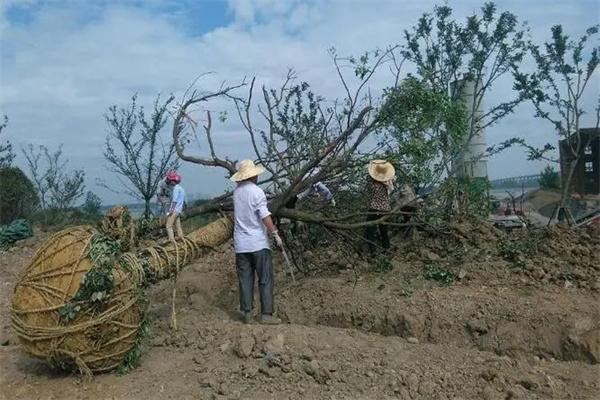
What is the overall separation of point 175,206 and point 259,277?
7.26ft

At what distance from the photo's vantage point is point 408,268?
6582 mm

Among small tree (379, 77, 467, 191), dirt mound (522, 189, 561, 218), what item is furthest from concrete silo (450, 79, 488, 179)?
dirt mound (522, 189, 561, 218)

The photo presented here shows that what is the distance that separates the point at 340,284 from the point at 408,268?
2.55 feet

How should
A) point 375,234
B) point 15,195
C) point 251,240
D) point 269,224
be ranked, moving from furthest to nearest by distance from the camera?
point 15,195, point 375,234, point 251,240, point 269,224

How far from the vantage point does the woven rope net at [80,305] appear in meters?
4.59

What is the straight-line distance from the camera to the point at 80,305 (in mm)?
4570

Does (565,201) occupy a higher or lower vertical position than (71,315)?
higher

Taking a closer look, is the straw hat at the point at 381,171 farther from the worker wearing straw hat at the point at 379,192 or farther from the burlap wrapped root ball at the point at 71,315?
the burlap wrapped root ball at the point at 71,315

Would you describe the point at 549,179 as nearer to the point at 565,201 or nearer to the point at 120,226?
the point at 565,201

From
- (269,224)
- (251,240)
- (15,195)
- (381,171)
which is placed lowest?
(251,240)

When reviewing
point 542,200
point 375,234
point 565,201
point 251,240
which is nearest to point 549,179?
point 542,200

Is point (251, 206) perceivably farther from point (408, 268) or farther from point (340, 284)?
point (408, 268)

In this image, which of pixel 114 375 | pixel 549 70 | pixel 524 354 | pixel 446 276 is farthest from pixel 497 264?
pixel 549 70

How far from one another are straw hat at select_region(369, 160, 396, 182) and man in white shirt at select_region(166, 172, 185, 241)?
2.22 metres
